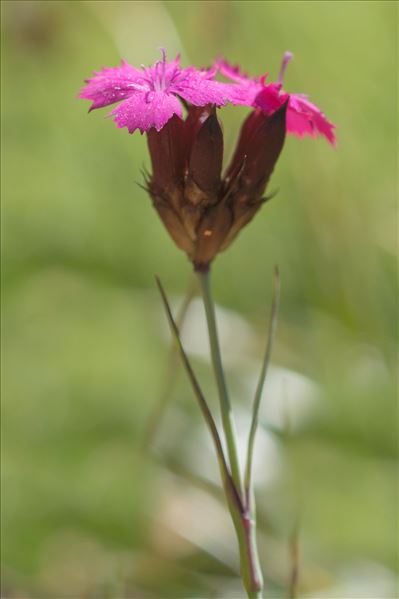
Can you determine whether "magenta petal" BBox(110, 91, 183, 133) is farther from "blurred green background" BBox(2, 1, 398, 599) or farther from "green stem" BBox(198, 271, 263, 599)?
"blurred green background" BBox(2, 1, 398, 599)

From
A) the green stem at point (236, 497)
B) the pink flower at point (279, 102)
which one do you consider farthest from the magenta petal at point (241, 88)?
the green stem at point (236, 497)

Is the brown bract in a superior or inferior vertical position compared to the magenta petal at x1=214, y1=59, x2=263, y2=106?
inferior

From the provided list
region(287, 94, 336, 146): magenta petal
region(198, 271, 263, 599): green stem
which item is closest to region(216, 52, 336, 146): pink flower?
region(287, 94, 336, 146): magenta petal

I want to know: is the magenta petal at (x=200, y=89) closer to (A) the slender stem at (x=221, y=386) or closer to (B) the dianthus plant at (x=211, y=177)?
(B) the dianthus plant at (x=211, y=177)

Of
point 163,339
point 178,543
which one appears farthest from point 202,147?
point 163,339

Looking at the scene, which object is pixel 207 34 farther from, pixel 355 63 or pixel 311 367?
pixel 311 367

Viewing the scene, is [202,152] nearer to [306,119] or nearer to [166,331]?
[306,119]

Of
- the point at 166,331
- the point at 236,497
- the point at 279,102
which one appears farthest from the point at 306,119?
the point at 166,331

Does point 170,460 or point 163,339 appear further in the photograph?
point 163,339

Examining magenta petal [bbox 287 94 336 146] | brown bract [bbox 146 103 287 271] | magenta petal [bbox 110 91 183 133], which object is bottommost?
brown bract [bbox 146 103 287 271]
